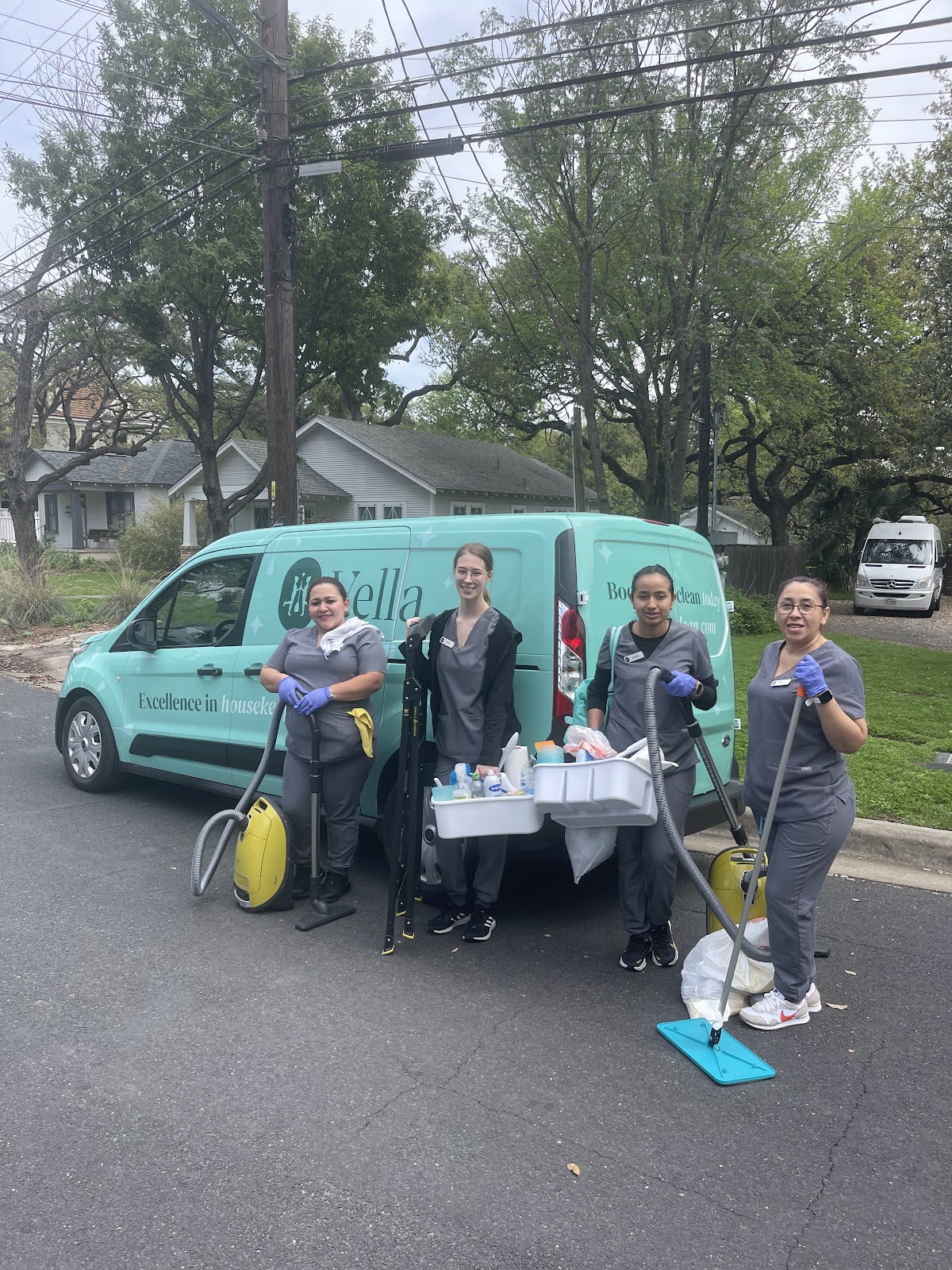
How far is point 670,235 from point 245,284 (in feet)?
26.1

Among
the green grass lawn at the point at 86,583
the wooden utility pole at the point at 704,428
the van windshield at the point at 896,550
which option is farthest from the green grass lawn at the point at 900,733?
the green grass lawn at the point at 86,583

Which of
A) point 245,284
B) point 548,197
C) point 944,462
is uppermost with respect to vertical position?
point 548,197

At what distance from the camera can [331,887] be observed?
4926 millimetres

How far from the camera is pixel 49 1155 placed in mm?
2916

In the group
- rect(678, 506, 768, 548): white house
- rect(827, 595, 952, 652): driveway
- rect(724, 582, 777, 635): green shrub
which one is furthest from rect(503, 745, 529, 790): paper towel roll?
rect(678, 506, 768, 548): white house

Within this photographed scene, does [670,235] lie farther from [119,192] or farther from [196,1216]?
[196,1216]

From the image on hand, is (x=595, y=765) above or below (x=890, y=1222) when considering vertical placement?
above

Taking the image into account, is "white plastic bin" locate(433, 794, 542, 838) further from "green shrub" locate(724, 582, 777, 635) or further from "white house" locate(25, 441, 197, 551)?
"white house" locate(25, 441, 197, 551)

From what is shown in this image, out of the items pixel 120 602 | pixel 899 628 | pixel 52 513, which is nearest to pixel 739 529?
pixel 899 628

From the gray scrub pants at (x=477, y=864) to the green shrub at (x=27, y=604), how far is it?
14.9 metres

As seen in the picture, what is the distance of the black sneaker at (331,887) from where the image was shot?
16.0ft

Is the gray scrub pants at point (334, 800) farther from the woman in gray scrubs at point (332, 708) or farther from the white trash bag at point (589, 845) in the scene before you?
the white trash bag at point (589, 845)

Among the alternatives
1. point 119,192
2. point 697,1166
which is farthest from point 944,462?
point 697,1166

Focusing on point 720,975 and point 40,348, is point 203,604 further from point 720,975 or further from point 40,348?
point 40,348
